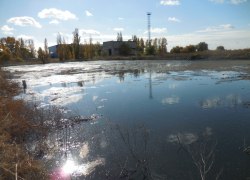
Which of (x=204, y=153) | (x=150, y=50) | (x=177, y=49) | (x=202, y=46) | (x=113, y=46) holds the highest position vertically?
(x=113, y=46)

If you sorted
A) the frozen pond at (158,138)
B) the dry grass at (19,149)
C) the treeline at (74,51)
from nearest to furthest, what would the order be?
the dry grass at (19,149), the frozen pond at (158,138), the treeline at (74,51)

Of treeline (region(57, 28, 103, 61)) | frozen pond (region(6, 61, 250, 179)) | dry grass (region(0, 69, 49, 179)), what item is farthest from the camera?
treeline (region(57, 28, 103, 61))

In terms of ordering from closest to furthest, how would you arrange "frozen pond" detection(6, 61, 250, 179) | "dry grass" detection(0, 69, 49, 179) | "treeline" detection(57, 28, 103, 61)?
1. "dry grass" detection(0, 69, 49, 179)
2. "frozen pond" detection(6, 61, 250, 179)
3. "treeline" detection(57, 28, 103, 61)

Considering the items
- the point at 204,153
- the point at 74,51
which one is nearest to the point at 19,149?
the point at 204,153

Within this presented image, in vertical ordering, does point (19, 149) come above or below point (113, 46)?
below

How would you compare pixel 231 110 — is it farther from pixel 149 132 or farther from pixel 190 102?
pixel 149 132

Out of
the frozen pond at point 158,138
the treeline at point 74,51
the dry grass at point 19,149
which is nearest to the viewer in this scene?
the dry grass at point 19,149

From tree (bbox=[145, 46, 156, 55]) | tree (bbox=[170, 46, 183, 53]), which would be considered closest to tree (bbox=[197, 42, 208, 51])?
tree (bbox=[170, 46, 183, 53])

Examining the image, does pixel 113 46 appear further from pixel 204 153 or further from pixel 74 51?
pixel 204 153

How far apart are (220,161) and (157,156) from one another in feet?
4.16

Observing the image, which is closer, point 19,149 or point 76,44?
point 19,149

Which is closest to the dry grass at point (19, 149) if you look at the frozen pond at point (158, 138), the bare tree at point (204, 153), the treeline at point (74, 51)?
the frozen pond at point (158, 138)

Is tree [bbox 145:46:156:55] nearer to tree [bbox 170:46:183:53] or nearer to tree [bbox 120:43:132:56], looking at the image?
tree [bbox 120:43:132:56]

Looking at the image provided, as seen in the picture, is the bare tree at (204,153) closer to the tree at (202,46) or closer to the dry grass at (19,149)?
the dry grass at (19,149)
